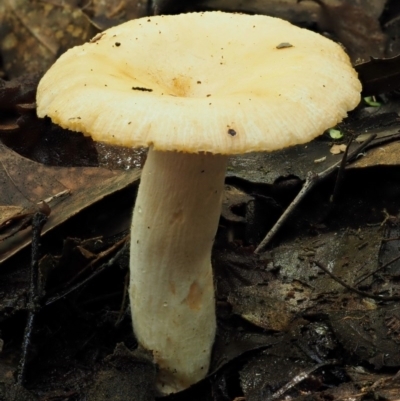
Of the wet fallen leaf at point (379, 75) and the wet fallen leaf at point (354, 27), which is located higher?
the wet fallen leaf at point (379, 75)

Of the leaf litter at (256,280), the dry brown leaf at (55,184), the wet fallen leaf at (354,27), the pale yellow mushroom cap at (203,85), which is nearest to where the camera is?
the pale yellow mushroom cap at (203,85)

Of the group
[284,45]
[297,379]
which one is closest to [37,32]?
[284,45]

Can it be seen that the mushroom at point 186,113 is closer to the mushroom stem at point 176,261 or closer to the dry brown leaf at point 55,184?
the mushroom stem at point 176,261

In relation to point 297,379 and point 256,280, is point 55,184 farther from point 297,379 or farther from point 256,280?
point 297,379

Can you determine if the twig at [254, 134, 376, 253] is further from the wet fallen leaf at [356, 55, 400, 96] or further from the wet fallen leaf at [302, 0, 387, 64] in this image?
the wet fallen leaf at [302, 0, 387, 64]

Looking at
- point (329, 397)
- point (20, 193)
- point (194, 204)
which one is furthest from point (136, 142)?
point (20, 193)

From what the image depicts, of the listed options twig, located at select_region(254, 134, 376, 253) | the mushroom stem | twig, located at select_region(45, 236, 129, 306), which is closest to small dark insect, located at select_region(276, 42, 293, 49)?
the mushroom stem

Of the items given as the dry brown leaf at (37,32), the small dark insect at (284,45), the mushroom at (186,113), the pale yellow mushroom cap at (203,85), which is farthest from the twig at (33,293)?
the dry brown leaf at (37,32)

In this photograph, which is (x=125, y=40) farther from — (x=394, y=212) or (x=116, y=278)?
(x=394, y=212)
